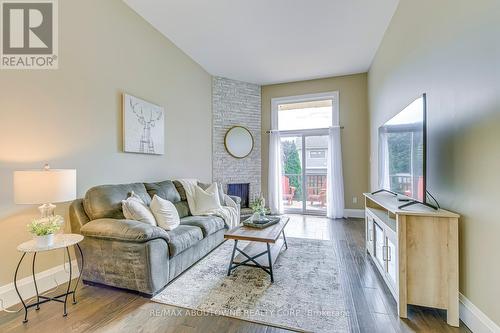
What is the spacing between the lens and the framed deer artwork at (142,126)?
3.04 metres

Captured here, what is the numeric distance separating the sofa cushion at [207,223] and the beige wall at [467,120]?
239cm

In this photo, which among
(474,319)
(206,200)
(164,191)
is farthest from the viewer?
(206,200)

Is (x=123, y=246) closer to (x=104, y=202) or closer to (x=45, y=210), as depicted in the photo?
(x=104, y=202)

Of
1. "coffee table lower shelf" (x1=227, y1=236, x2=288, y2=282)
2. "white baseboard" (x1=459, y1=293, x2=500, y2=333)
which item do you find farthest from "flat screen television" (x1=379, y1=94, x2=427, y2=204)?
"coffee table lower shelf" (x1=227, y1=236, x2=288, y2=282)

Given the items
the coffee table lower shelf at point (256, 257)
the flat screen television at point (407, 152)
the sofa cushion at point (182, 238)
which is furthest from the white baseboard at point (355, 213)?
the sofa cushion at point (182, 238)

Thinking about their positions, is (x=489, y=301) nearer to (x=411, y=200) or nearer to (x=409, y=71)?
(x=411, y=200)

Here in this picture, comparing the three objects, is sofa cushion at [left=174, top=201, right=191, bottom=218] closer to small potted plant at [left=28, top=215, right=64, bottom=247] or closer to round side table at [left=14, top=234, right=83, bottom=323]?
round side table at [left=14, top=234, right=83, bottom=323]

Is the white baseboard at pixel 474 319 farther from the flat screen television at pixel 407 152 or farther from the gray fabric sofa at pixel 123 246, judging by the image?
the gray fabric sofa at pixel 123 246

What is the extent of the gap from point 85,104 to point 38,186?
116cm

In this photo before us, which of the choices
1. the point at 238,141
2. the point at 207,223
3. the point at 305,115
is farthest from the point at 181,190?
the point at 305,115

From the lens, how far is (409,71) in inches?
106

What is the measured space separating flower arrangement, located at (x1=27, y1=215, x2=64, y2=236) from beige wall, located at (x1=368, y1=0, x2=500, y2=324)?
3086mm

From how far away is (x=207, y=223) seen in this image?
116 inches

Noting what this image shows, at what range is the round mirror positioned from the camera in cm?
540
